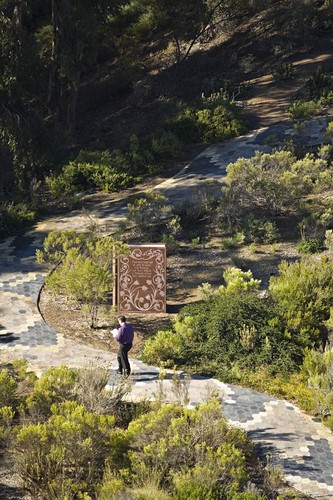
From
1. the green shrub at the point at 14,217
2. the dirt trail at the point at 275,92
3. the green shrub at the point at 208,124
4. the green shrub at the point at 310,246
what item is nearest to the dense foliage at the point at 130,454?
the green shrub at the point at 310,246

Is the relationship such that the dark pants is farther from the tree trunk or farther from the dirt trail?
the tree trunk

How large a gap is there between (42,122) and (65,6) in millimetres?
3822

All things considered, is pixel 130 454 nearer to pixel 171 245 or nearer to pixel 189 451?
pixel 189 451

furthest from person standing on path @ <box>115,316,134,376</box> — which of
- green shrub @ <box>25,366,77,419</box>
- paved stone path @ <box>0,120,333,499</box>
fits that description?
green shrub @ <box>25,366,77,419</box>

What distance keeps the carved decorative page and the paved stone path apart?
1777 millimetres

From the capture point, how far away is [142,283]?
52.2 ft

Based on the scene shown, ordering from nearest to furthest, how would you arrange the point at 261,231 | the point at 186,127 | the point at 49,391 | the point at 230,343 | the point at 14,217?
the point at 49,391 → the point at 230,343 → the point at 261,231 → the point at 14,217 → the point at 186,127

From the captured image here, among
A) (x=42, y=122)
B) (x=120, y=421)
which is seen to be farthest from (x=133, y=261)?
(x=42, y=122)

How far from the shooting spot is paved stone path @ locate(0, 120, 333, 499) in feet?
35.4

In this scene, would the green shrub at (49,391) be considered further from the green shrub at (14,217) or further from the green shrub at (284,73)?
the green shrub at (284,73)

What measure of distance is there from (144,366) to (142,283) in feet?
8.65

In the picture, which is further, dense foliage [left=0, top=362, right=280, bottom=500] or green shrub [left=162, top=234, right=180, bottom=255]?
green shrub [left=162, top=234, right=180, bottom=255]

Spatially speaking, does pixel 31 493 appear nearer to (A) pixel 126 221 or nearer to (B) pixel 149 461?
(B) pixel 149 461

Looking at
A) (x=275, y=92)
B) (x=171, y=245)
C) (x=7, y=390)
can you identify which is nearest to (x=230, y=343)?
(x=7, y=390)
